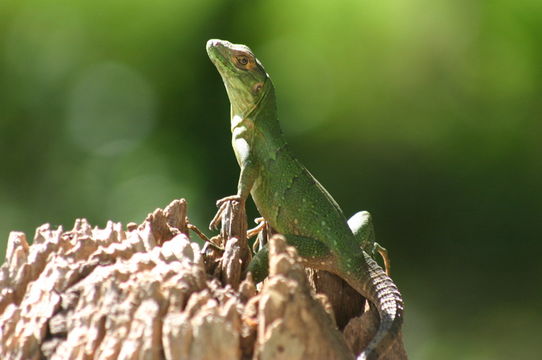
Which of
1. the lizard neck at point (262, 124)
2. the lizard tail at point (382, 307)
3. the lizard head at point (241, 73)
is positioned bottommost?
the lizard tail at point (382, 307)

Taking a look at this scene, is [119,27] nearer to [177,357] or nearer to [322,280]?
[322,280]

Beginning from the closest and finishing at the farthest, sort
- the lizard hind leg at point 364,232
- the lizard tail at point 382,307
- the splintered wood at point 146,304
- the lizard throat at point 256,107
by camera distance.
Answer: the splintered wood at point 146,304 → the lizard tail at point 382,307 → the lizard hind leg at point 364,232 → the lizard throat at point 256,107

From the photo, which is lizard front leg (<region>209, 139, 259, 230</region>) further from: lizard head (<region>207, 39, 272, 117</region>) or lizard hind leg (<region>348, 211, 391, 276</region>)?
lizard hind leg (<region>348, 211, 391, 276</region>)

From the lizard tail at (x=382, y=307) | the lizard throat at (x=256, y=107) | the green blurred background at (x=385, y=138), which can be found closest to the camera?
the lizard tail at (x=382, y=307)

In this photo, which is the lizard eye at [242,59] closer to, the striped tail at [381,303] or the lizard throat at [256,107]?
the lizard throat at [256,107]

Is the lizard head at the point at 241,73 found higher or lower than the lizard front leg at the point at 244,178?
higher

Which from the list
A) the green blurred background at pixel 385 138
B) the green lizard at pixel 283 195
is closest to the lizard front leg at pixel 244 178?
the green lizard at pixel 283 195

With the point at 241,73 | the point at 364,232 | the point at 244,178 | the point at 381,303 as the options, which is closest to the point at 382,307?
the point at 381,303

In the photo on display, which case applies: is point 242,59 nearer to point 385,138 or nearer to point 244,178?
point 244,178
